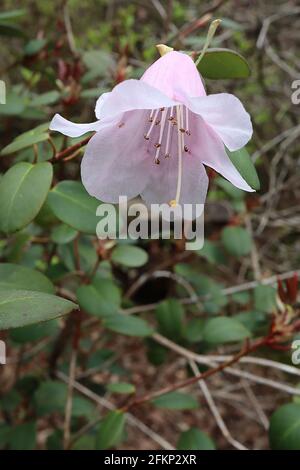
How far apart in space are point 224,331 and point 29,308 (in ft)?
2.35

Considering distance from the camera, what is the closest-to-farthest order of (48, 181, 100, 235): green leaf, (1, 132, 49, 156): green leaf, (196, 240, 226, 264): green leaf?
(1, 132, 49, 156): green leaf → (48, 181, 100, 235): green leaf → (196, 240, 226, 264): green leaf

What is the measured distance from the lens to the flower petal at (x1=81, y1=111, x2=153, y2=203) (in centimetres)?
82

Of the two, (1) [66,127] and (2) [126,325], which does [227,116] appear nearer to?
(1) [66,127]

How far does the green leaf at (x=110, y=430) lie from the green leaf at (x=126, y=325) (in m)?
0.19

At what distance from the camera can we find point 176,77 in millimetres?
724

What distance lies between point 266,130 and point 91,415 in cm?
224

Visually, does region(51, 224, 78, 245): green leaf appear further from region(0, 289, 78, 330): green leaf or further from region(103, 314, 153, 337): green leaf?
region(0, 289, 78, 330): green leaf

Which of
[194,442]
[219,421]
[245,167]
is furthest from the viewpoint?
[194,442]

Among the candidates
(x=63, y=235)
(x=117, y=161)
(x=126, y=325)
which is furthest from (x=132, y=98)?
(x=126, y=325)

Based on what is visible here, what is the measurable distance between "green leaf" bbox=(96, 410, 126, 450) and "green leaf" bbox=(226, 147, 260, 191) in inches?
25.7

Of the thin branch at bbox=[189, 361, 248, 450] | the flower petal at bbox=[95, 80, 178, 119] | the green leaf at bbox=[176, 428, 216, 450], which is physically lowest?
the green leaf at bbox=[176, 428, 216, 450]

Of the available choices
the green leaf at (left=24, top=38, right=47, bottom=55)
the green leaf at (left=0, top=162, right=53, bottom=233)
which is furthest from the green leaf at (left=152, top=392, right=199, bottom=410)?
the green leaf at (left=24, top=38, right=47, bottom=55)

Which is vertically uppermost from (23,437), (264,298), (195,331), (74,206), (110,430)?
(74,206)
